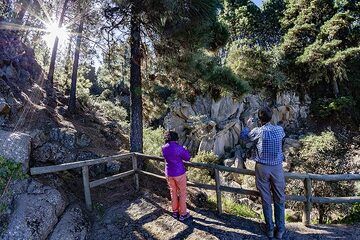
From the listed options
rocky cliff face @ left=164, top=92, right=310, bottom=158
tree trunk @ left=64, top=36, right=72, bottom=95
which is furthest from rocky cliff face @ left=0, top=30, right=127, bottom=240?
rocky cliff face @ left=164, top=92, right=310, bottom=158

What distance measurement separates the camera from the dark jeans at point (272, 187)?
4469mm

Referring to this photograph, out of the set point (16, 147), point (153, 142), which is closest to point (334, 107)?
point (153, 142)

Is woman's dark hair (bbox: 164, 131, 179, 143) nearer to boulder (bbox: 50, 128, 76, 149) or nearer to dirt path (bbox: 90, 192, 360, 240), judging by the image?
dirt path (bbox: 90, 192, 360, 240)

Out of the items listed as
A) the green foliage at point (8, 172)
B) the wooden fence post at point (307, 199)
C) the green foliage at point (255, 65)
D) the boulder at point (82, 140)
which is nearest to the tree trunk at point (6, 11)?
the boulder at point (82, 140)

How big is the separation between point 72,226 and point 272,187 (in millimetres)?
3395

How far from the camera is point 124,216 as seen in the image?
18.4ft

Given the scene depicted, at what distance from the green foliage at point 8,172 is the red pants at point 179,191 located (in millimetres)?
2713

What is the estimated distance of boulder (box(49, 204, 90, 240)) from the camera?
4863mm

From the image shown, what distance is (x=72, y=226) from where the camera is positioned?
5078mm

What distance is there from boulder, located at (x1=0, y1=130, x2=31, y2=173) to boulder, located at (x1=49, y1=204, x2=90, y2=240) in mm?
1208

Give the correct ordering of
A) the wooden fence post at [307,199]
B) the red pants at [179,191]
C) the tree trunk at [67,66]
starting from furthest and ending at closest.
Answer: the tree trunk at [67,66] < the red pants at [179,191] < the wooden fence post at [307,199]

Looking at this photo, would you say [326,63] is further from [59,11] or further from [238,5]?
[59,11]

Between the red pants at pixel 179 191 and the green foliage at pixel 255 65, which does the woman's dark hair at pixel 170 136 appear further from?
the green foliage at pixel 255 65

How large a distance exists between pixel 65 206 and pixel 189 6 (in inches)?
186
